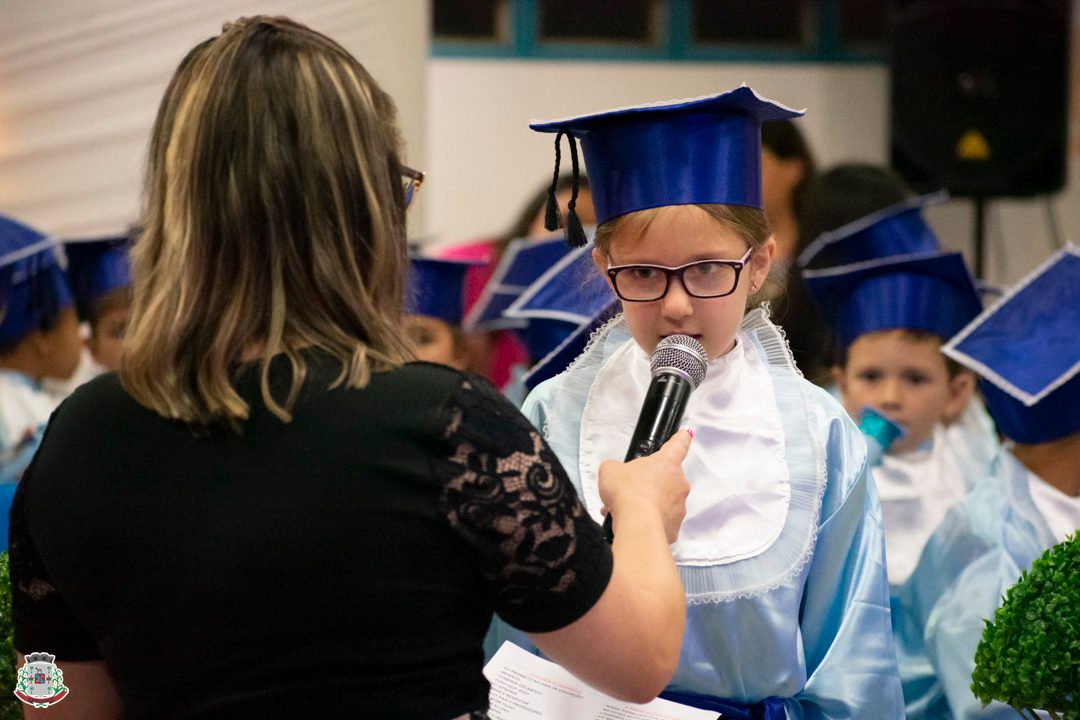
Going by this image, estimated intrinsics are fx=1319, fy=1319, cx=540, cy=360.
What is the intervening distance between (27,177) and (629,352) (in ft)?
9.95

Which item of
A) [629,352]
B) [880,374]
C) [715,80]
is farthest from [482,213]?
[629,352]

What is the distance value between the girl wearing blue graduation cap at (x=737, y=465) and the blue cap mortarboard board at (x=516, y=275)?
1.75m

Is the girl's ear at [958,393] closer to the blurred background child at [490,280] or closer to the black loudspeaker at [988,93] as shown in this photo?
the blurred background child at [490,280]

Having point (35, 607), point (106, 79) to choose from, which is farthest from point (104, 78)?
point (35, 607)

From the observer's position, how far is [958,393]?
10.7 feet

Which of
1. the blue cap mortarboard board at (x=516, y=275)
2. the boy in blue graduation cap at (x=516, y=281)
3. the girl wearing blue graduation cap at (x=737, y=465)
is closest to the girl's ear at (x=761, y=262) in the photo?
the girl wearing blue graduation cap at (x=737, y=465)

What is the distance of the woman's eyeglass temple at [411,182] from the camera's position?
136cm

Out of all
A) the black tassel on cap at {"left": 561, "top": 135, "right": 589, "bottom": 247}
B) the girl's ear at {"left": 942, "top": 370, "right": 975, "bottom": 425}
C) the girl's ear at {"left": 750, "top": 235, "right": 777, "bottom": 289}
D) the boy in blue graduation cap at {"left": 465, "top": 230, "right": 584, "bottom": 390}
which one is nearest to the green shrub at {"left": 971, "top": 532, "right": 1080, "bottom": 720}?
the girl's ear at {"left": 750, "top": 235, "right": 777, "bottom": 289}

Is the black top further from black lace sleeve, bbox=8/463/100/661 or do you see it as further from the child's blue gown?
the child's blue gown

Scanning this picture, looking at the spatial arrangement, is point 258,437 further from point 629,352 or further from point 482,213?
point 482,213

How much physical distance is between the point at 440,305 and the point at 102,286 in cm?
95

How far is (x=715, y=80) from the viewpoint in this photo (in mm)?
7000

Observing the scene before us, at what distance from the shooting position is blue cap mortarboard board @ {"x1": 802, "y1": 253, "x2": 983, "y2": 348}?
3016 mm

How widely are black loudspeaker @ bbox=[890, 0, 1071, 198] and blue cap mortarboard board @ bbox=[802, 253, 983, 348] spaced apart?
3296mm
